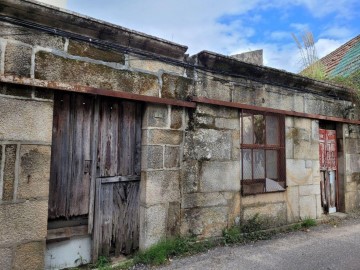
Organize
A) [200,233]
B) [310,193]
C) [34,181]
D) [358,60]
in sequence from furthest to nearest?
Answer: [358,60] < [310,193] < [200,233] < [34,181]

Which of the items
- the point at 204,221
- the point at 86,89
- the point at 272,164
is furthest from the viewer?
the point at 272,164

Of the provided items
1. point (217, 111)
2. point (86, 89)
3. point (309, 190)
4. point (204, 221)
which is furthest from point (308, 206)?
point (86, 89)

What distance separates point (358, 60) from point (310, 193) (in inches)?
192

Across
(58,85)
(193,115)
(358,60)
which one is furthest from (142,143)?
(358,60)

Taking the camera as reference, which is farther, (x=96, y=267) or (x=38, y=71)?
(x=96, y=267)

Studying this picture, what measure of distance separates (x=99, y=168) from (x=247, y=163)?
2.40m

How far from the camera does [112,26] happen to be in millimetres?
3314

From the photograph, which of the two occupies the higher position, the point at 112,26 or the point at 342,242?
the point at 112,26

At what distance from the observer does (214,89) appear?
424cm

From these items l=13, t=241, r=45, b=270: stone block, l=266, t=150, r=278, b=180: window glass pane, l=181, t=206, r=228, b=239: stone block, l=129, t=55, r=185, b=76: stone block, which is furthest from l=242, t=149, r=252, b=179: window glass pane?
l=13, t=241, r=45, b=270: stone block

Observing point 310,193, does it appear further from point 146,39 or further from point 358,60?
point 358,60

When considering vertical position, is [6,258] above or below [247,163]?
below

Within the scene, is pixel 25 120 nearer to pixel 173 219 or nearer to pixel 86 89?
pixel 86 89

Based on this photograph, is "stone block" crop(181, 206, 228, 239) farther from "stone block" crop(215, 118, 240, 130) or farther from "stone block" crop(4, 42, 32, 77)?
"stone block" crop(4, 42, 32, 77)
